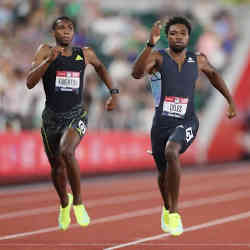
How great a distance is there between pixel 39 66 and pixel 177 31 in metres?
1.45

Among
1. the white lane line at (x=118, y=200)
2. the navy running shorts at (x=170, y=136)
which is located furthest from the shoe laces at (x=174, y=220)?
the white lane line at (x=118, y=200)

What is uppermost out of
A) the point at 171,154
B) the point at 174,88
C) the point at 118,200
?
the point at 174,88

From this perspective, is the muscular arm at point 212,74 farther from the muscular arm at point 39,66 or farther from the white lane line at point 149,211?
the white lane line at point 149,211

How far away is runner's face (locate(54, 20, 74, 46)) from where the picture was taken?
8.22 metres

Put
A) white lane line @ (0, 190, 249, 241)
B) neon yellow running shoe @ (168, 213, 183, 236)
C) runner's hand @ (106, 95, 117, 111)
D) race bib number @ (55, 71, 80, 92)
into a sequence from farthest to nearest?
white lane line @ (0, 190, 249, 241)
runner's hand @ (106, 95, 117, 111)
race bib number @ (55, 71, 80, 92)
neon yellow running shoe @ (168, 213, 183, 236)

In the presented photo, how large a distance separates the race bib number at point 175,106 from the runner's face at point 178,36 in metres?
0.52

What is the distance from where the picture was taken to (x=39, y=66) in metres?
8.05

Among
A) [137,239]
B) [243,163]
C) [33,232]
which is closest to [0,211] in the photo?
[33,232]

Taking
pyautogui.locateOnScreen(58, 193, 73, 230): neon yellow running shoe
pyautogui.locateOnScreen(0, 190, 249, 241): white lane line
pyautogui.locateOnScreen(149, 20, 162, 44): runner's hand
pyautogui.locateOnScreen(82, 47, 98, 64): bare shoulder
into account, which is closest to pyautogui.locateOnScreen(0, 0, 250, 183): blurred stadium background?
pyautogui.locateOnScreen(0, 190, 249, 241): white lane line

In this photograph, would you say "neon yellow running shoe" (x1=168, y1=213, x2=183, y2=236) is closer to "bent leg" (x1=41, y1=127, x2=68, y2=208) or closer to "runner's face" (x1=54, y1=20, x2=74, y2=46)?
"bent leg" (x1=41, y1=127, x2=68, y2=208)

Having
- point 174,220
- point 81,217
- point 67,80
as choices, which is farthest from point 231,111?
point 81,217

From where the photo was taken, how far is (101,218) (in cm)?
1143

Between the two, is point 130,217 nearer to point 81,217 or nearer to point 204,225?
point 204,225

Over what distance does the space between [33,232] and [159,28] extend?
11.8ft
